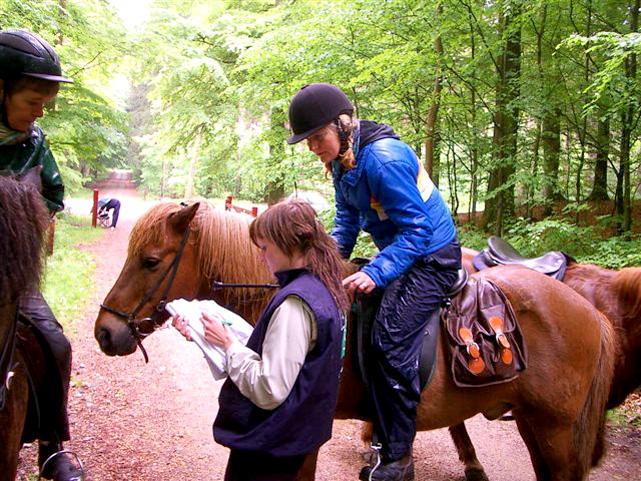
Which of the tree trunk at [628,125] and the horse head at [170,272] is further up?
the tree trunk at [628,125]

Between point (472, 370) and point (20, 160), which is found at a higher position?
point (20, 160)

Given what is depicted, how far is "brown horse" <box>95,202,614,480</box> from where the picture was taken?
2.80 metres

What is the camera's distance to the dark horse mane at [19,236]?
1804mm

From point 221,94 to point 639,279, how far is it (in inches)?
671

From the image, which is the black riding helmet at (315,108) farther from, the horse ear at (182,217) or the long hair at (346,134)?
the horse ear at (182,217)

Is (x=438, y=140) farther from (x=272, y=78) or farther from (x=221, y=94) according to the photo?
(x=221, y=94)

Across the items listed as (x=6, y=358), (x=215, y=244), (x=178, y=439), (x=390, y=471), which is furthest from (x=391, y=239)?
(x=178, y=439)

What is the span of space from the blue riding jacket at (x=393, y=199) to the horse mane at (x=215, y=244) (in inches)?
26.6

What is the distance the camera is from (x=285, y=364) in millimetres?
1797

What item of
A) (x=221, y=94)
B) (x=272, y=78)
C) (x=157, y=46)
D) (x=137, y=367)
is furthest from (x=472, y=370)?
(x=221, y=94)

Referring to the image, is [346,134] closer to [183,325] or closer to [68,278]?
[183,325]

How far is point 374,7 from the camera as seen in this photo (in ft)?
30.1

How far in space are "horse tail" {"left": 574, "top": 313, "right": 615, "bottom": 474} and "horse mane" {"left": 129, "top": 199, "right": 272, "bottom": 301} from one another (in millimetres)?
A: 2334

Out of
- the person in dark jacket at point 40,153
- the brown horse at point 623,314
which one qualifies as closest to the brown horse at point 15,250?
the person in dark jacket at point 40,153
